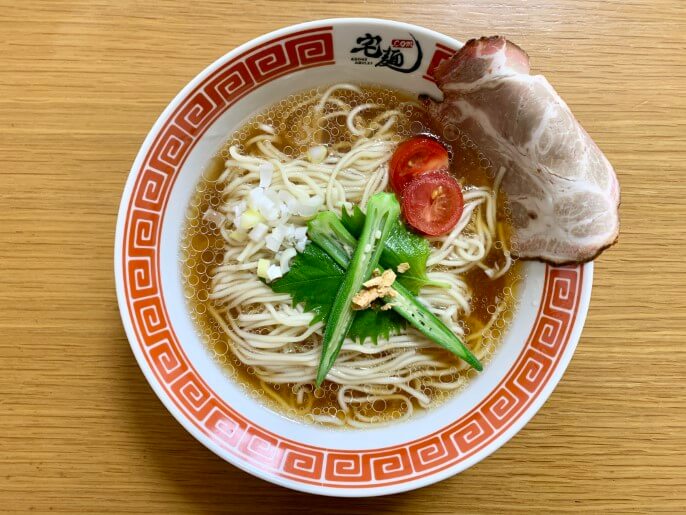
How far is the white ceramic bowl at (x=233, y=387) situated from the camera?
1.50 meters

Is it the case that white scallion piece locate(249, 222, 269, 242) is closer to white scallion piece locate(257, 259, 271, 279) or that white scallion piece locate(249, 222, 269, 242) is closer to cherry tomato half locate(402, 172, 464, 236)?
white scallion piece locate(257, 259, 271, 279)

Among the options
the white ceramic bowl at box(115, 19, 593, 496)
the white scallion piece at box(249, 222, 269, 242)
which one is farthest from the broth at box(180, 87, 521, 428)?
the white scallion piece at box(249, 222, 269, 242)

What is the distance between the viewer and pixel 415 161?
1.82 meters

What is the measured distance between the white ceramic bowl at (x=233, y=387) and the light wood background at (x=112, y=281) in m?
0.23

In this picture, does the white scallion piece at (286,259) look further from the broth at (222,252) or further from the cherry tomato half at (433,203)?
the cherry tomato half at (433,203)

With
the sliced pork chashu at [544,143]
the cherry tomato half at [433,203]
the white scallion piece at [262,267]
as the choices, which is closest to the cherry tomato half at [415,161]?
the cherry tomato half at [433,203]

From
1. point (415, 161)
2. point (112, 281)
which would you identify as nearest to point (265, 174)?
point (415, 161)

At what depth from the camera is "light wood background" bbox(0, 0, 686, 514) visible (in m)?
1.72

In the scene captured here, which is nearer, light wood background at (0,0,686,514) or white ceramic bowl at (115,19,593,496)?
white ceramic bowl at (115,19,593,496)

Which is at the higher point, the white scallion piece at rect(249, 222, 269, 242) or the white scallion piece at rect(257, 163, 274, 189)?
the white scallion piece at rect(257, 163, 274, 189)

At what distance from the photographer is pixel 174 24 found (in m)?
1.82

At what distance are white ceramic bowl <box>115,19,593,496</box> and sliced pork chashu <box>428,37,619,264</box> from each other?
0.07m

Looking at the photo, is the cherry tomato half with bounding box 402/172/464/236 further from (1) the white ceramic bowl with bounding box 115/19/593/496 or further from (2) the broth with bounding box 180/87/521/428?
(1) the white ceramic bowl with bounding box 115/19/593/496

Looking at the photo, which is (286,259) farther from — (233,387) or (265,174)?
(233,387)
